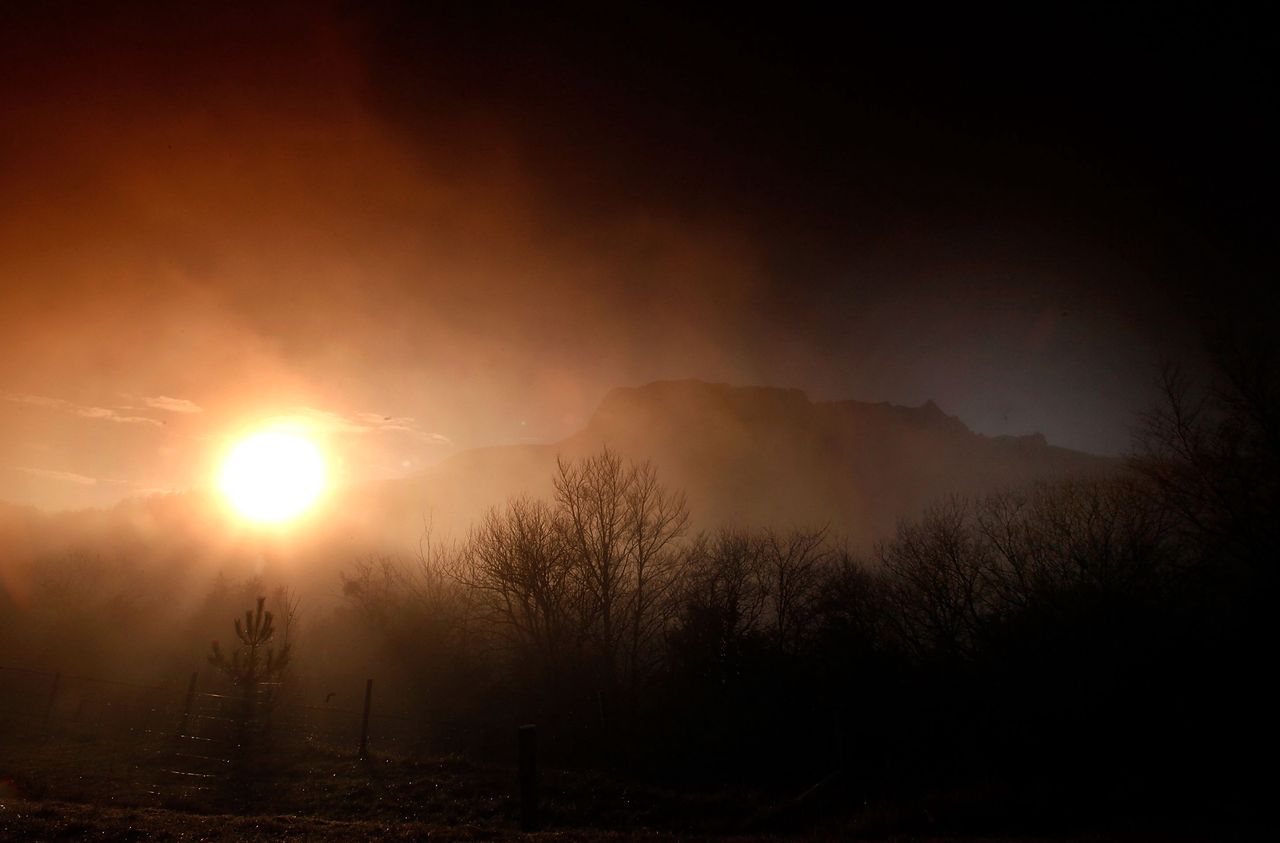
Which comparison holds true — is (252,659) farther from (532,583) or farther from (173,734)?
(532,583)

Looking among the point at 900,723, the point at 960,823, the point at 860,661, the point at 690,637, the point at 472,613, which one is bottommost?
the point at 960,823

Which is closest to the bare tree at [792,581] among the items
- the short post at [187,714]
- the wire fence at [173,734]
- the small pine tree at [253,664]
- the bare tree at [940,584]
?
the bare tree at [940,584]

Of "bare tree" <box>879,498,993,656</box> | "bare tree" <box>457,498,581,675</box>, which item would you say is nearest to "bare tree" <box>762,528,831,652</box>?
"bare tree" <box>879,498,993,656</box>

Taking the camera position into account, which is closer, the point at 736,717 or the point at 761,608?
the point at 736,717

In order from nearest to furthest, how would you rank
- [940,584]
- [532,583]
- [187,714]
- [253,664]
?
1. [187,714]
2. [253,664]
3. [940,584]
4. [532,583]

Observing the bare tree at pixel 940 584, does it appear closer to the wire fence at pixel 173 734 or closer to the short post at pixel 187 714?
the wire fence at pixel 173 734

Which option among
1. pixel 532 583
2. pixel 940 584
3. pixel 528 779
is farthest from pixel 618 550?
pixel 528 779

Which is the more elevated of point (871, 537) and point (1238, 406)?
point (871, 537)

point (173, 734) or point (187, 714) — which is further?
point (187, 714)

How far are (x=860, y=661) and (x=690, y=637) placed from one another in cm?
699

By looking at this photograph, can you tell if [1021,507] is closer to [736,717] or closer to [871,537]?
[736,717]

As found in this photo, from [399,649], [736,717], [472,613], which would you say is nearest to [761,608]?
[736,717]

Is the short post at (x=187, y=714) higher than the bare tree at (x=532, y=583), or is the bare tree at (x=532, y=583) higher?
the bare tree at (x=532, y=583)

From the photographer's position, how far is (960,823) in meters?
10.9
